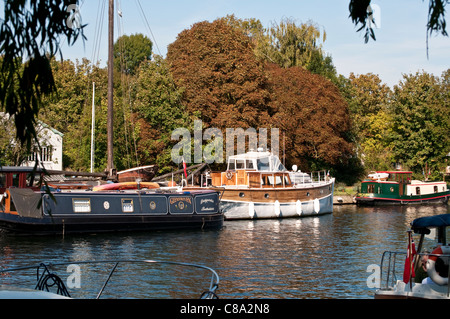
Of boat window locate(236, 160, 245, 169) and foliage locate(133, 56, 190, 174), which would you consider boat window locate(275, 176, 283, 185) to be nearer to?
boat window locate(236, 160, 245, 169)

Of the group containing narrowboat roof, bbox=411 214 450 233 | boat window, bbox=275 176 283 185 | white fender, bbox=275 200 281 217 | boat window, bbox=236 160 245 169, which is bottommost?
white fender, bbox=275 200 281 217

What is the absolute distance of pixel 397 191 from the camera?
188 ft

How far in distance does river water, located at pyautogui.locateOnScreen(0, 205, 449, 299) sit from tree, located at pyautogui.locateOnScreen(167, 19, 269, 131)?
56.5 ft

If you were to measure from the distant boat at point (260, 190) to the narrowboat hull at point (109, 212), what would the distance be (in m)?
4.45

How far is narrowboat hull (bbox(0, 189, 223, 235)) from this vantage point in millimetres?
28500

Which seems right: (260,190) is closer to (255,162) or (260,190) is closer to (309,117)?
(255,162)

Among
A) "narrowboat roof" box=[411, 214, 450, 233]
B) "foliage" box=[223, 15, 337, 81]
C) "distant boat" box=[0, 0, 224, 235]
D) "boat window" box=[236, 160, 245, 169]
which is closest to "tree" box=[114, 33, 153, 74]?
"foliage" box=[223, 15, 337, 81]

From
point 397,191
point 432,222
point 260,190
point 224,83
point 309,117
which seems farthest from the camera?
point 309,117

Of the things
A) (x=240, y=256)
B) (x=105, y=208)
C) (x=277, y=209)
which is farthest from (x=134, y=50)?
(x=240, y=256)

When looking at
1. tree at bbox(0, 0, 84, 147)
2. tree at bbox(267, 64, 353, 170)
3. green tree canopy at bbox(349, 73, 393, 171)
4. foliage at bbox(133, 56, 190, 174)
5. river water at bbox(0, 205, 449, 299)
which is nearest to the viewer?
tree at bbox(0, 0, 84, 147)

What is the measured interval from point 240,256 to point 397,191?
36586 millimetres

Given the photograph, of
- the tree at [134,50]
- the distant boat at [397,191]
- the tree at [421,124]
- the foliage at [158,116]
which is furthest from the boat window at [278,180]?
the tree at [134,50]
